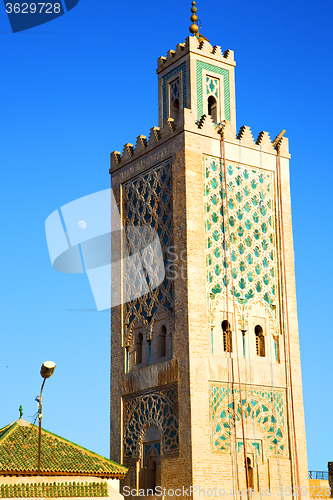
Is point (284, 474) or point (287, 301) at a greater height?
point (287, 301)

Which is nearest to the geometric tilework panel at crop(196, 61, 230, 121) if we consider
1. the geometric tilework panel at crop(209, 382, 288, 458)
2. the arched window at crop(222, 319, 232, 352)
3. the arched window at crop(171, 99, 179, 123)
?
the arched window at crop(171, 99, 179, 123)

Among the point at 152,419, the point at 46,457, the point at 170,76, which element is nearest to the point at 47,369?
the point at 46,457

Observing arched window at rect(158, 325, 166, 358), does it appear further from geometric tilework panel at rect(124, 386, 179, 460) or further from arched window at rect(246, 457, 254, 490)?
arched window at rect(246, 457, 254, 490)

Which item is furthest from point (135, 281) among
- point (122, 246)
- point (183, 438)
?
point (183, 438)

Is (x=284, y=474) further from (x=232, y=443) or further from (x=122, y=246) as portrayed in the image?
(x=122, y=246)

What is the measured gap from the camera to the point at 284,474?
20.3m

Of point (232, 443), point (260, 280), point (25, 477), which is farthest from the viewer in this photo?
point (260, 280)

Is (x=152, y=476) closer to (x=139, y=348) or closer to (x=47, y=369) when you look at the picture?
(x=139, y=348)

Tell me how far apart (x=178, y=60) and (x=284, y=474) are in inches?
453

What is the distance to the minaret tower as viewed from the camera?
19578 mm

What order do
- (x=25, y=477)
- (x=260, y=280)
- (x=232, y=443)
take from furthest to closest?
(x=260, y=280) → (x=232, y=443) → (x=25, y=477)

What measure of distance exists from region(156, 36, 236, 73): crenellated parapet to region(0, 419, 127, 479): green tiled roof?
10742 millimetres

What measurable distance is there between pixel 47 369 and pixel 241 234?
7445 mm

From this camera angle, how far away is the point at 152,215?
2186 centimetres
